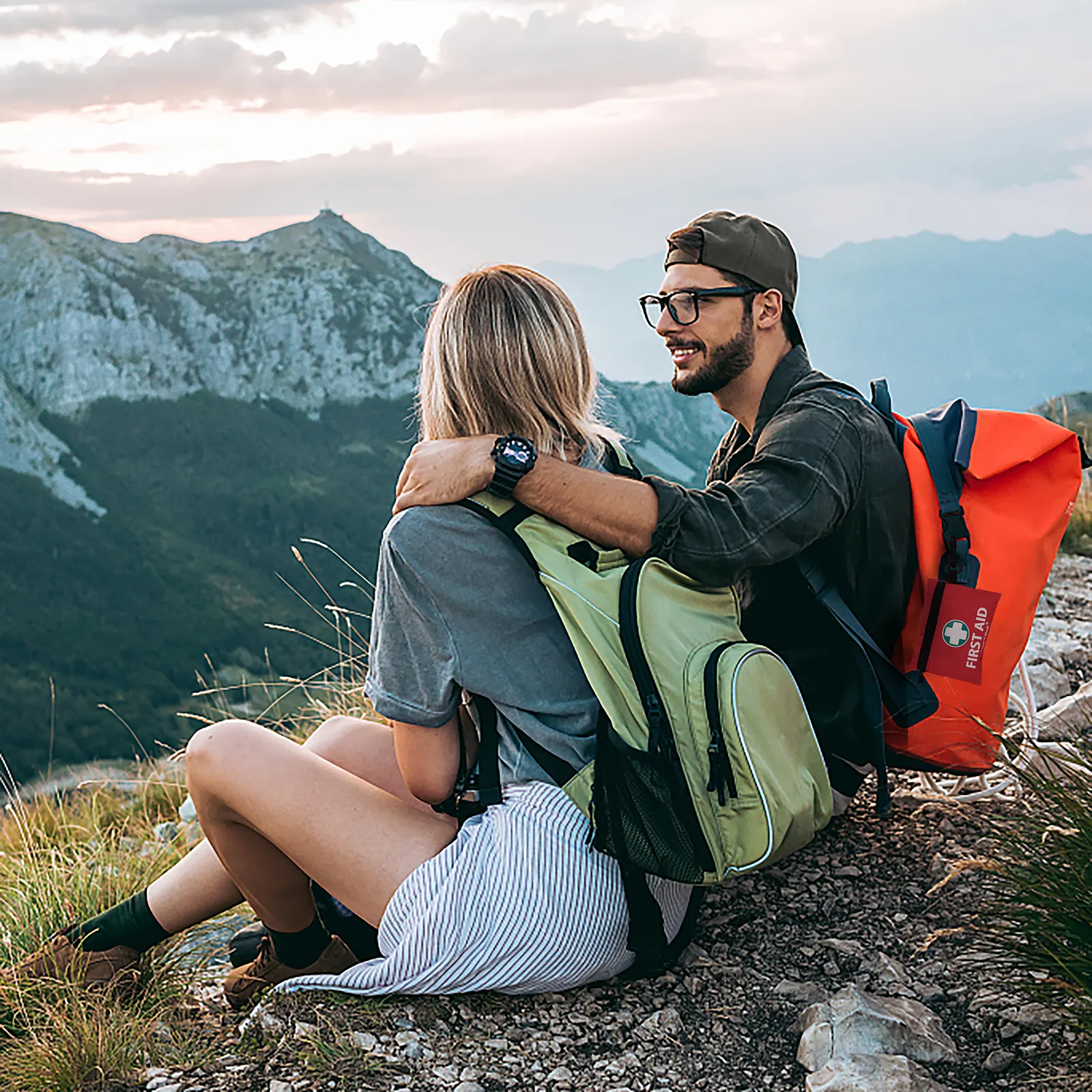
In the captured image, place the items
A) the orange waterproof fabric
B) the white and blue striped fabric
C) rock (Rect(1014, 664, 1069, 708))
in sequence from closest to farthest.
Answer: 1. the white and blue striped fabric
2. the orange waterproof fabric
3. rock (Rect(1014, 664, 1069, 708))

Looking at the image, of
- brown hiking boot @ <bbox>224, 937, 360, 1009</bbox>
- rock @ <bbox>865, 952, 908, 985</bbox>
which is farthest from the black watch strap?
rock @ <bbox>865, 952, 908, 985</bbox>

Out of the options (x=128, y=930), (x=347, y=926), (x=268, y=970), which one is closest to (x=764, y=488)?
(x=347, y=926)

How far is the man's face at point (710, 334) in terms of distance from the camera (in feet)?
10.2

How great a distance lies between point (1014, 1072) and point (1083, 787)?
0.66 metres

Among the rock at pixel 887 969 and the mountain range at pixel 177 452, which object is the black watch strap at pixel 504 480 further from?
the mountain range at pixel 177 452

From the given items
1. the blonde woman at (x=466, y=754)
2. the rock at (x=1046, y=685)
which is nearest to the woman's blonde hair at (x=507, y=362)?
the blonde woman at (x=466, y=754)

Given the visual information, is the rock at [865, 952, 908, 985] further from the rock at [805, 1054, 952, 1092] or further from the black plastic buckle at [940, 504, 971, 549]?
the black plastic buckle at [940, 504, 971, 549]

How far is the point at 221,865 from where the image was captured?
288 centimetres

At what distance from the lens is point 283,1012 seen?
260cm

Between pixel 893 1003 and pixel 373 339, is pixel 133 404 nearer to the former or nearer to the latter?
pixel 373 339

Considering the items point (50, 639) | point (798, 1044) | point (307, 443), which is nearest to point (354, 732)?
point (798, 1044)

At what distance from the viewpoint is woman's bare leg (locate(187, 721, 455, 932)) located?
252cm

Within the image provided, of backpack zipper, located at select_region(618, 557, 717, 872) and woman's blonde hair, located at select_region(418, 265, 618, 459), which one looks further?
woman's blonde hair, located at select_region(418, 265, 618, 459)

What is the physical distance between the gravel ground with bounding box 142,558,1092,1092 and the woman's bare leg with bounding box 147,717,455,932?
32 cm
